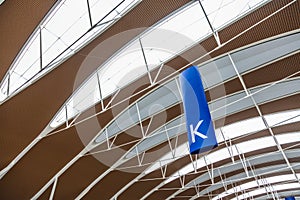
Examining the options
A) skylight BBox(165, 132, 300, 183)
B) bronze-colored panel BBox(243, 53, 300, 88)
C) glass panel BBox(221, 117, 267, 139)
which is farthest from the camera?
skylight BBox(165, 132, 300, 183)

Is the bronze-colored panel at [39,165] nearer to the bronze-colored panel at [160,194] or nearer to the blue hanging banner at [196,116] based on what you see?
the blue hanging banner at [196,116]

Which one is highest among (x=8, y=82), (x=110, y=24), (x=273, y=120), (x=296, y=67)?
(x=273, y=120)

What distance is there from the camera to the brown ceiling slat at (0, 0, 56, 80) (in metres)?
12.7

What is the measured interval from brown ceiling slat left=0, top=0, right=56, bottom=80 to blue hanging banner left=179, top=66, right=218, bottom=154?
7.07 meters

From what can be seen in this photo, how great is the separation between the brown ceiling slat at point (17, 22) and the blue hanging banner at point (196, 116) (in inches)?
278

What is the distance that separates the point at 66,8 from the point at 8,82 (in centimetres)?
562

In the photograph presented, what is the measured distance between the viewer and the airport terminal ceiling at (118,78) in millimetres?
14375

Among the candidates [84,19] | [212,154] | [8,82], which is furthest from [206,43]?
[212,154]

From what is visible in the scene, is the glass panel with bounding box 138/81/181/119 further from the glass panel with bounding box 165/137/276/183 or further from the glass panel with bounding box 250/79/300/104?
the glass panel with bounding box 165/137/276/183


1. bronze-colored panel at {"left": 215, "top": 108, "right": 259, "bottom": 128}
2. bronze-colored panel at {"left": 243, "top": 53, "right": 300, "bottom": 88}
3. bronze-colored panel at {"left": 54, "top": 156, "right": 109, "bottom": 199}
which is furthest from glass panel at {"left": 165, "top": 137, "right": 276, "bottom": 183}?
bronze-colored panel at {"left": 243, "top": 53, "right": 300, "bottom": 88}

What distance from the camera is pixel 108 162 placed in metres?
27.2

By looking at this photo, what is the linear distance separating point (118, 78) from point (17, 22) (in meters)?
7.55

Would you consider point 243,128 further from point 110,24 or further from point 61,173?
point 110,24

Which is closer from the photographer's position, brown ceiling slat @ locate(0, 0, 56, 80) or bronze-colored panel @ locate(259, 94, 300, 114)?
brown ceiling slat @ locate(0, 0, 56, 80)
